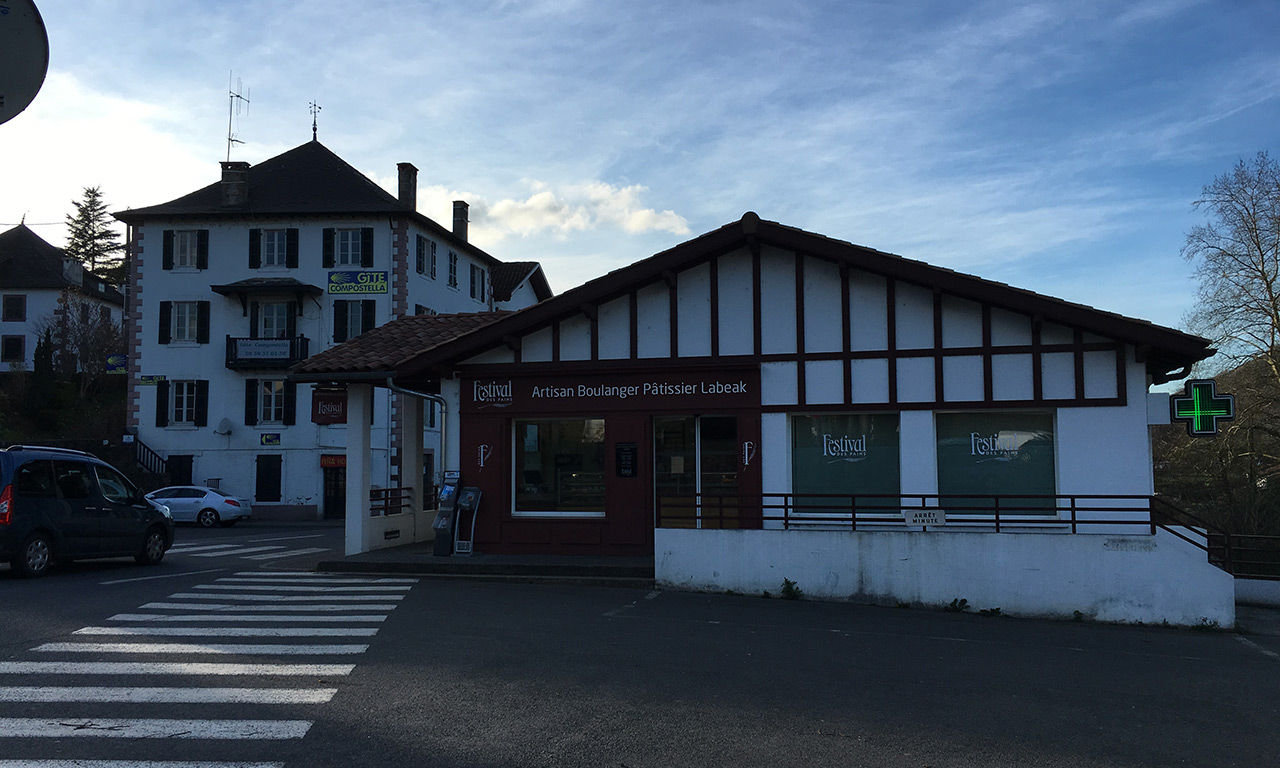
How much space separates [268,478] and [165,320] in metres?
7.99

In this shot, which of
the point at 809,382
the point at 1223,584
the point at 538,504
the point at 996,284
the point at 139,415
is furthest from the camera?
the point at 139,415

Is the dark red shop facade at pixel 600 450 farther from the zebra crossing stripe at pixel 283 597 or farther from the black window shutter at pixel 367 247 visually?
the black window shutter at pixel 367 247

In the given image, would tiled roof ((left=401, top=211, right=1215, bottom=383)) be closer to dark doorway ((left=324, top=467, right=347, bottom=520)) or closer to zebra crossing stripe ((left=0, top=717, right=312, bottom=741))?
zebra crossing stripe ((left=0, top=717, right=312, bottom=741))

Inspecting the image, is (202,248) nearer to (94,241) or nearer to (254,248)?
(254,248)

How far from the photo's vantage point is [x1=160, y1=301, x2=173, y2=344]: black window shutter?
3959 centimetres

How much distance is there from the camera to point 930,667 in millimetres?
8727

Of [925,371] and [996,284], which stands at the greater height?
[996,284]

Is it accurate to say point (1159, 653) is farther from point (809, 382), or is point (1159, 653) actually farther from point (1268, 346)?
point (1268, 346)

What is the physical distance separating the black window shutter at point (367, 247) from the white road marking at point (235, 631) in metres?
30.6

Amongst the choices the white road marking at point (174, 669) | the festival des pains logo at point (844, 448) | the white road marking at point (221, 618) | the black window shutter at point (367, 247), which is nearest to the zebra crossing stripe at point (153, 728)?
the white road marking at point (174, 669)

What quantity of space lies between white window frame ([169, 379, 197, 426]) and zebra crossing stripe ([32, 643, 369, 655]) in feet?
108

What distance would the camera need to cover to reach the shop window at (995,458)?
1396cm

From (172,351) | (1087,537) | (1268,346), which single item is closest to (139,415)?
(172,351)

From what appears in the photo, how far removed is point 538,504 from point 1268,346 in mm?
25577
